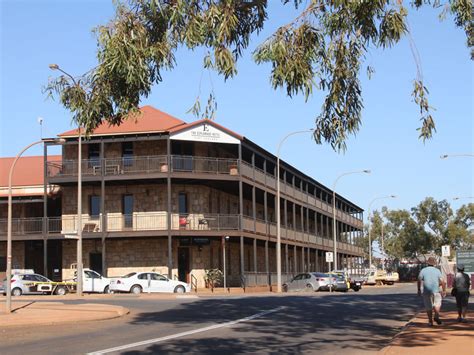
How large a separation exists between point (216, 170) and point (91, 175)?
7.64 m

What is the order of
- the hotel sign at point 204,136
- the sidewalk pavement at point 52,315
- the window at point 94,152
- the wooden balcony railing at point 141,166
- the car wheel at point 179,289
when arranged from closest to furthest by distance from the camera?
the sidewalk pavement at point 52,315, the car wheel at point 179,289, the hotel sign at point 204,136, the wooden balcony railing at point 141,166, the window at point 94,152

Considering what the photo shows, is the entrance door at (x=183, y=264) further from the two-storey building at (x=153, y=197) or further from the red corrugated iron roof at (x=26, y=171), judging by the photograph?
the red corrugated iron roof at (x=26, y=171)

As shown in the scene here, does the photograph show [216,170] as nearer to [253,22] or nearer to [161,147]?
[161,147]

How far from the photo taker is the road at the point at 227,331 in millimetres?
13328

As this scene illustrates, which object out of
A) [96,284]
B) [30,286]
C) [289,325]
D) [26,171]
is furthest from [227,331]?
[26,171]

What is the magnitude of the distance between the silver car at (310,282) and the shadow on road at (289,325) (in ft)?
53.1

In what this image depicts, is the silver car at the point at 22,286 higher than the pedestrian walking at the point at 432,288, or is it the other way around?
the pedestrian walking at the point at 432,288

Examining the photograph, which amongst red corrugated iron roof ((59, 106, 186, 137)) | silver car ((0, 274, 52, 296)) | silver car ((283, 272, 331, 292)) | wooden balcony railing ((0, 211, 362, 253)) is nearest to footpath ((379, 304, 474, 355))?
silver car ((283, 272, 331, 292))

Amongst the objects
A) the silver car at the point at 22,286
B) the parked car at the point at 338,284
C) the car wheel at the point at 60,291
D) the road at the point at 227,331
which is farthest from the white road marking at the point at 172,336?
the parked car at the point at 338,284

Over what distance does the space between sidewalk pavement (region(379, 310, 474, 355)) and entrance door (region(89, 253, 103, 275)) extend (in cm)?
3001

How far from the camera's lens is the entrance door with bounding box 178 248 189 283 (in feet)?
143

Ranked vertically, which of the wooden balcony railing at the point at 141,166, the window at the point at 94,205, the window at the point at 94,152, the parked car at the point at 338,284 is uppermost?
the window at the point at 94,152

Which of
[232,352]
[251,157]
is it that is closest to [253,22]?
[232,352]

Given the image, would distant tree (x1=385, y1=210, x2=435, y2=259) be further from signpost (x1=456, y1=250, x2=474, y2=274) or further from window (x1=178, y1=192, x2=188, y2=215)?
signpost (x1=456, y1=250, x2=474, y2=274)
